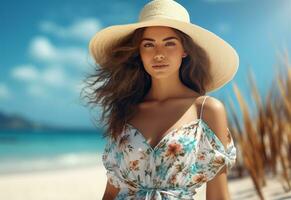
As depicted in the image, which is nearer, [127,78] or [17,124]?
[127,78]

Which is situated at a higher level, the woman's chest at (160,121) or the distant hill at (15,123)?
the distant hill at (15,123)

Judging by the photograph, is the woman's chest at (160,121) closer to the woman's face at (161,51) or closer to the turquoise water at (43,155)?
the woman's face at (161,51)

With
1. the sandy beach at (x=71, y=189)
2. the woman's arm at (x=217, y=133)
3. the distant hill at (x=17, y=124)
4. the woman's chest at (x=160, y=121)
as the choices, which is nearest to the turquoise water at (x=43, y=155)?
the sandy beach at (x=71, y=189)

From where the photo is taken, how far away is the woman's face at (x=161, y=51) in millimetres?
1895

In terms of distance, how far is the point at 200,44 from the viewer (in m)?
2.03

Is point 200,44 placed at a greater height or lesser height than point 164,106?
greater

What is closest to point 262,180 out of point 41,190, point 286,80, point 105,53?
point 286,80

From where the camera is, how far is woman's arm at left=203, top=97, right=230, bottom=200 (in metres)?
1.81

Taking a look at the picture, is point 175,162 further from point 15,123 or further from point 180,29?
point 15,123

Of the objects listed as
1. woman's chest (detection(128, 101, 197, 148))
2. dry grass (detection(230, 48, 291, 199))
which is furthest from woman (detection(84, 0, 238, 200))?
dry grass (detection(230, 48, 291, 199))

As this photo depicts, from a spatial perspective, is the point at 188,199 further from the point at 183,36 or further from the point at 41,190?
the point at 41,190

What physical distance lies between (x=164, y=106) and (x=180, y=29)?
287mm

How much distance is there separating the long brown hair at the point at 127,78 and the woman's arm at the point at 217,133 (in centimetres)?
20

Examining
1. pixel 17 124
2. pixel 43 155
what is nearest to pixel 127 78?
pixel 43 155
